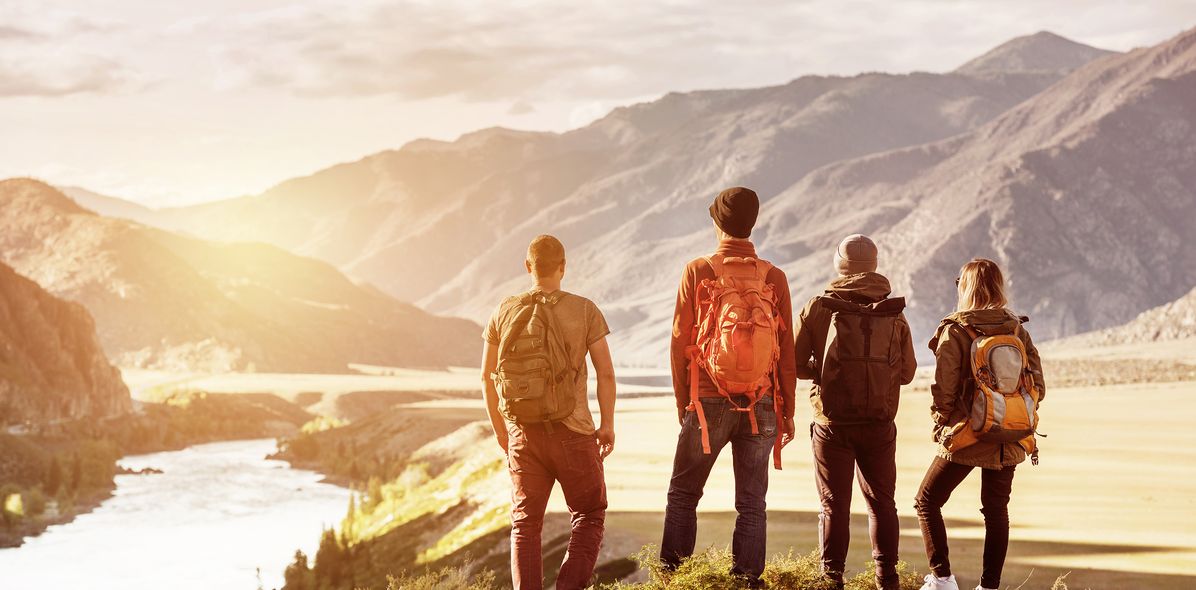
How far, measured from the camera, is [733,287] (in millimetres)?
8742

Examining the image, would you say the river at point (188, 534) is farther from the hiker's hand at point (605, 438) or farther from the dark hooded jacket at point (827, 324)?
the dark hooded jacket at point (827, 324)

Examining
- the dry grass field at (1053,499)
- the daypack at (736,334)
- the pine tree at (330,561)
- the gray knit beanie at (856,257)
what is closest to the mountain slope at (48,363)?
the dry grass field at (1053,499)

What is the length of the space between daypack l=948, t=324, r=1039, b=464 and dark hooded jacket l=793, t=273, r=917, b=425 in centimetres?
49

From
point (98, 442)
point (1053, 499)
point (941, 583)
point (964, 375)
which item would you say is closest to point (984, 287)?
point (964, 375)

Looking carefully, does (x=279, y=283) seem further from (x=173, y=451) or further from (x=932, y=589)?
(x=932, y=589)

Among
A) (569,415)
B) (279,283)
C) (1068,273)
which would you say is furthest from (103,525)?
(1068,273)

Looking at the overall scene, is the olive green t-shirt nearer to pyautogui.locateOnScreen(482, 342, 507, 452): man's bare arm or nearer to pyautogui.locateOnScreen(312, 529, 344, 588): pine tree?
pyautogui.locateOnScreen(482, 342, 507, 452): man's bare arm

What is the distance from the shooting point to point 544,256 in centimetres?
854

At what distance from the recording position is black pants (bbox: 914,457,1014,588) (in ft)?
29.6

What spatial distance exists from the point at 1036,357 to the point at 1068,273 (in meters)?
196

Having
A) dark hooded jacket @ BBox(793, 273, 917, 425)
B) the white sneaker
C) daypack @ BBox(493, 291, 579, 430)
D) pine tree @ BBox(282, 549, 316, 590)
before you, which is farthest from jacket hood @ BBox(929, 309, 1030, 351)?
pine tree @ BBox(282, 549, 316, 590)

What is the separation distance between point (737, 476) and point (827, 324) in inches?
51.8

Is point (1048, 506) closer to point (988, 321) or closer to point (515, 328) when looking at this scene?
point (988, 321)

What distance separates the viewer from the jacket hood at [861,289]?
8992mm
